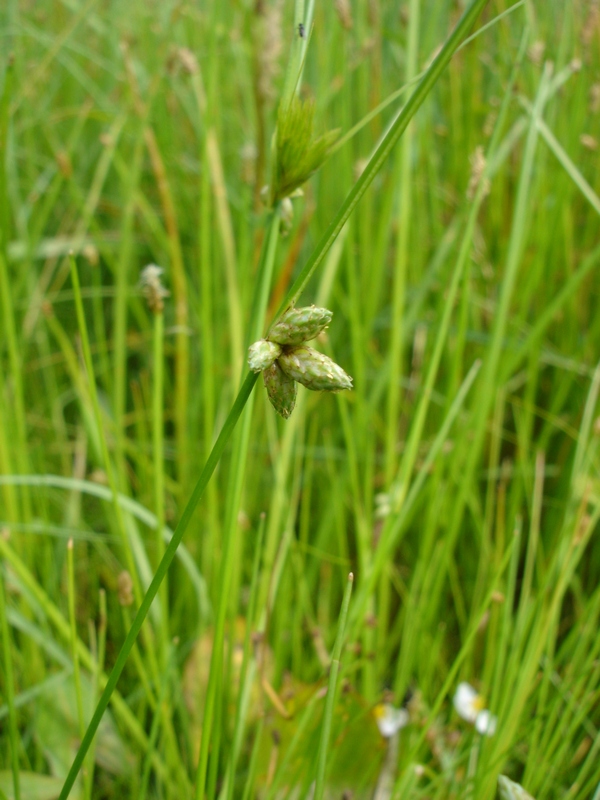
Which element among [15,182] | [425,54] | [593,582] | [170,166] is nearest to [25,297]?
[15,182]

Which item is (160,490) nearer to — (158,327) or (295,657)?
(158,327)

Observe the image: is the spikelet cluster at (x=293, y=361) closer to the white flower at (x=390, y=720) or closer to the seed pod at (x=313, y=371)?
the seed pod at (x=313, y=371)

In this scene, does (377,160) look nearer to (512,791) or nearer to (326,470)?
(512,791)

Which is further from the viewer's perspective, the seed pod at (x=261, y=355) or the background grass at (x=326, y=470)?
the background grass at (x=326, y=470)

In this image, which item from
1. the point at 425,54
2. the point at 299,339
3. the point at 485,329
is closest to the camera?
the point at 299,339

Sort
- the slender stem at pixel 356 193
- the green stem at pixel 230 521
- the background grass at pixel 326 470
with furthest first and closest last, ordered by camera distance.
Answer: the background grass at pixel 326 470, the green stem at pixel 230 521, the slender stem at pixel 356 193

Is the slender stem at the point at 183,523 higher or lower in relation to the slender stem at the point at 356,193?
lower

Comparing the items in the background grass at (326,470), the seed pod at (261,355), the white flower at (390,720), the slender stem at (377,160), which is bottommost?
the white flower at (390,720)

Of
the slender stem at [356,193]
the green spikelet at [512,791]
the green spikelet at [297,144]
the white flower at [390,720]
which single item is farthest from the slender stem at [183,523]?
the white flower at [390,720]
